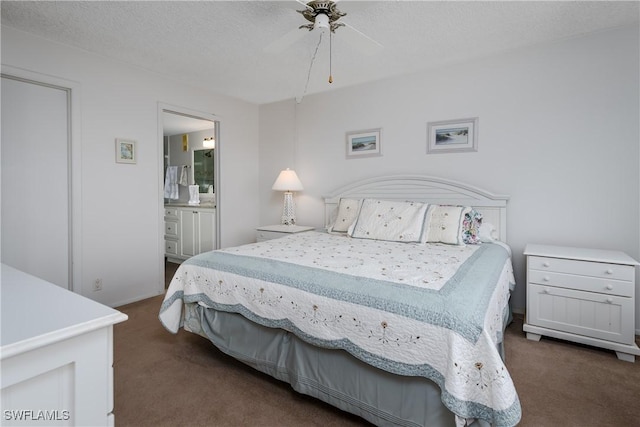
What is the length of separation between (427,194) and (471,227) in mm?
627

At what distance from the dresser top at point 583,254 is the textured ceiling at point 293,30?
1702 millimetres

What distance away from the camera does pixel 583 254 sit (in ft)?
7.54

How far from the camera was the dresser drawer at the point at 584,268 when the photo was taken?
2.10m

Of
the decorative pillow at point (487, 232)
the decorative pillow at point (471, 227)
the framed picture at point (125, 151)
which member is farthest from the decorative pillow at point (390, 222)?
the framed picture at point (125, 151)

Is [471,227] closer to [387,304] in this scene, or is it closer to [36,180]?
[387,304]

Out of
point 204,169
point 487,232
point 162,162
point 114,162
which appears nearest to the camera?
point 487,232

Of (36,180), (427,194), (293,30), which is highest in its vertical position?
(293,30)

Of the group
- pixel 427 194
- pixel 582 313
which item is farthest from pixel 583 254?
pixel 427 194

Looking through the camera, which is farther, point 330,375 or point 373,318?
point 330,375

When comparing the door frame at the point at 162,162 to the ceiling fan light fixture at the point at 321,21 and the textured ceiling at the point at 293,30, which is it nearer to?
the textured ceiling at the point at 293,30

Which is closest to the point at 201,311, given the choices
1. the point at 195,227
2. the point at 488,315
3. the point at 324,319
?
the point at 324,319

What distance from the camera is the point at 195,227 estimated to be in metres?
4.79

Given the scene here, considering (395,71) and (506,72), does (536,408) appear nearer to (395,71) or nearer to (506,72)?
(506,72)

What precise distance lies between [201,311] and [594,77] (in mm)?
3467
